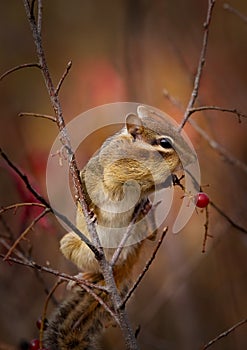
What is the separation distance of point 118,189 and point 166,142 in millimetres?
244

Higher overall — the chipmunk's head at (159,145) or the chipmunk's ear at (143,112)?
the chipmunk's ear at (143,112)

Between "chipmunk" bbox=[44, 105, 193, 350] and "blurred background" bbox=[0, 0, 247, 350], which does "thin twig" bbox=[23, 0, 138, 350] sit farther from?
"blurred background" bbox=[0, 0, 247, 350]

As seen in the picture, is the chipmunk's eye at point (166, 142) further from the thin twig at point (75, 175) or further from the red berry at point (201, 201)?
the thin twig at point (75, 175)

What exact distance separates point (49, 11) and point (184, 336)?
3.21 metres

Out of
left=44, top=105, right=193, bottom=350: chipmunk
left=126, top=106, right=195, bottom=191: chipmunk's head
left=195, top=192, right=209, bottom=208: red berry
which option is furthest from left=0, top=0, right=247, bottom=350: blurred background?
left=195, top=192, right=209, bottom=208: red berry

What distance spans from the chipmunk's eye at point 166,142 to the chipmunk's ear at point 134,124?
0.30 ft

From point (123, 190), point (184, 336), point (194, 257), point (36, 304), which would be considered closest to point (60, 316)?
point (123, 190)

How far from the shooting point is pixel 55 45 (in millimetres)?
5738

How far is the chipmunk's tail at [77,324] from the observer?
7.18 ft

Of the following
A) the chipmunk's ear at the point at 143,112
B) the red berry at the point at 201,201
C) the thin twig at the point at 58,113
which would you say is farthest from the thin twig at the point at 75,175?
the chipmunk's ear at the point at 143,112

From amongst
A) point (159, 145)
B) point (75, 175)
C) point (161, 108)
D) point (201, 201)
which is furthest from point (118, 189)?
point (161, 108)

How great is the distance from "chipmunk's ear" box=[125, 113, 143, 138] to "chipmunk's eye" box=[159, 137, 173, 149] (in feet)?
0.30

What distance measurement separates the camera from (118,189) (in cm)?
226

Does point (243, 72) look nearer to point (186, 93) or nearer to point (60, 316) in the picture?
point (186, 93)
